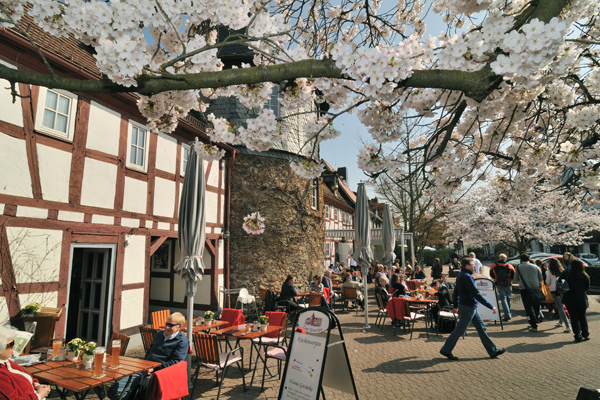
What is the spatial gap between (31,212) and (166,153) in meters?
3.67

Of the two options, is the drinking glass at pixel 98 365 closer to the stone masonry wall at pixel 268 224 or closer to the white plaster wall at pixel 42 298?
the white plaster wall at pixel 42 298

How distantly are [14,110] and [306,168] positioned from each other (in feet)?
16.4

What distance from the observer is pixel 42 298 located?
560cm

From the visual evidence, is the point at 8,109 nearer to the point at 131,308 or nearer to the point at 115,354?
the point at 115,354

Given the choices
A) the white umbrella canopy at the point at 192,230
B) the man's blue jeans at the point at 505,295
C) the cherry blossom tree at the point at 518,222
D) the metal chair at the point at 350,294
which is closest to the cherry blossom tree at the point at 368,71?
the white umbrella canopy at the point at 192,230

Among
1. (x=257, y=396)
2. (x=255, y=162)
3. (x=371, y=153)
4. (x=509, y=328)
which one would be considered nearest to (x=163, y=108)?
(x=371, y=153)

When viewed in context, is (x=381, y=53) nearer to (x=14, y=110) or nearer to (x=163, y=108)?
(x=163, y=108)

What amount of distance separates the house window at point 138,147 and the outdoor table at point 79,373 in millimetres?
4637

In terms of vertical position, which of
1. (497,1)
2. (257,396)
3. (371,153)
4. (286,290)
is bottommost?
(257,396)

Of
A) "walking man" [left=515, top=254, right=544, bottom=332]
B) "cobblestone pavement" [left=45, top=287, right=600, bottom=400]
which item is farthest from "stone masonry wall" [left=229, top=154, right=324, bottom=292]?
"walking man" [left=515, top=254, right=544, bottom=332]

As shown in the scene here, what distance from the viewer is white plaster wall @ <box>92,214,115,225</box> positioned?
6575 mm

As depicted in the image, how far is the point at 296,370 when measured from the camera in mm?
3973

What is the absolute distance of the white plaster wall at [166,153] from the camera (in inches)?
334

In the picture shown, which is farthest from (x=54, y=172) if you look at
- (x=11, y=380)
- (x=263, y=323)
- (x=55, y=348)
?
(x=263, y=323)
